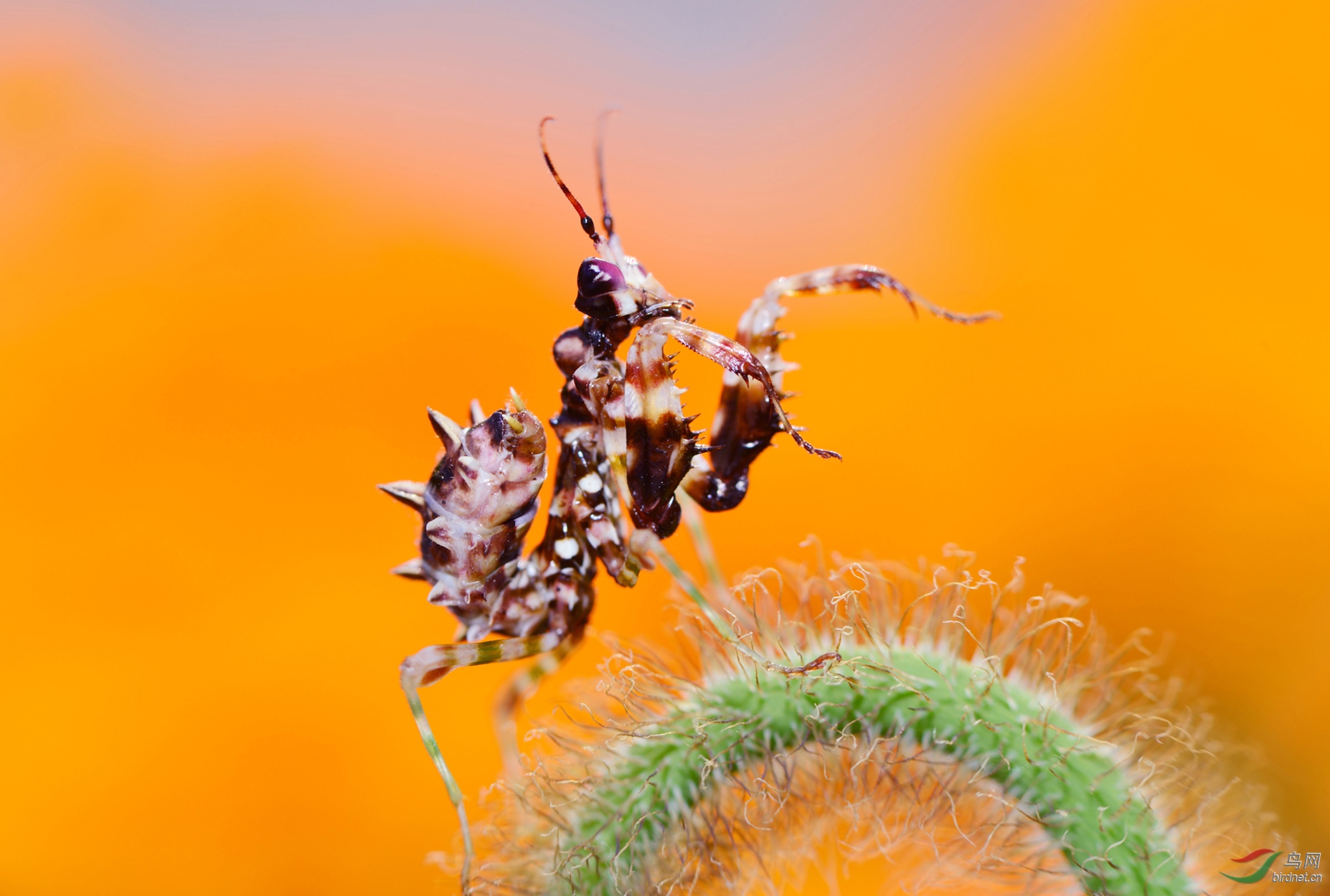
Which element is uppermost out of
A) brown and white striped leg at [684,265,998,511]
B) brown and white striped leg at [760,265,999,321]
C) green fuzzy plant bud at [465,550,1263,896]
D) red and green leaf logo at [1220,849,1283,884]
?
brown and white striped leg at [760,265,999,321]

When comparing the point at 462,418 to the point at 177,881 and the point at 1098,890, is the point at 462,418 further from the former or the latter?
the point at 1098,890

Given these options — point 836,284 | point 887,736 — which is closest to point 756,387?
point 836,284

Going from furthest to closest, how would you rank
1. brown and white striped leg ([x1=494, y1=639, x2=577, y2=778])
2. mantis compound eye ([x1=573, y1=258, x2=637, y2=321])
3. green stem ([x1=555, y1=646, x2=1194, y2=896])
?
brown and white striped leg ([x1=494, y1=639, x2=577, y2=778])
mantis compound eye ([x1=573, y1=258, x2=637, y2=321])
green stem ([x1=555, y1=646, x2=1194, y2=896])

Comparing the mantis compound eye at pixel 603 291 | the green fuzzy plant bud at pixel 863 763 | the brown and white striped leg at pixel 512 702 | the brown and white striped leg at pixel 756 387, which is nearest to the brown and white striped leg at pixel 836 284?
the brown and white striped leg at pixel 756 387

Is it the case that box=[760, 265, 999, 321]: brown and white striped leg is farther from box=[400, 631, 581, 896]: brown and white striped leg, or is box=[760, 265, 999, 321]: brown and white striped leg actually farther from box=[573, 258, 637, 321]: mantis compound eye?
box=[400, 631, 581, 896]: brown and white striped leg

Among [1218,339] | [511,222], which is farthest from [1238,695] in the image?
[511,222]

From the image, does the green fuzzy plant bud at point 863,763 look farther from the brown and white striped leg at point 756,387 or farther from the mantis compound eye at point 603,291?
the mantis compound eye at point 603,291

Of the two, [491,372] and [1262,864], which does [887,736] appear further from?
[491,372]

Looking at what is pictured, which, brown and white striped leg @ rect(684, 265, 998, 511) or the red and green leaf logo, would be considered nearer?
the red and green leaf logo

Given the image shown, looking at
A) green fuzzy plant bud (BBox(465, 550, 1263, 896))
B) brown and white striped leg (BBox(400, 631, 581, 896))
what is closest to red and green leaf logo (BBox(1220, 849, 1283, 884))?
green fuzzy plant bud (BBox(465, 550, 1263, 896))
